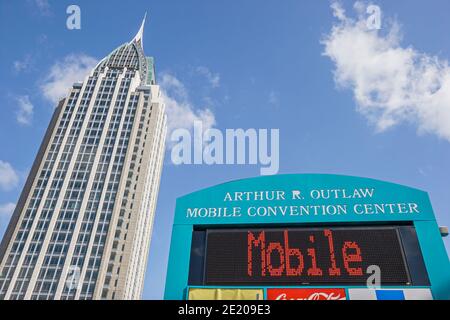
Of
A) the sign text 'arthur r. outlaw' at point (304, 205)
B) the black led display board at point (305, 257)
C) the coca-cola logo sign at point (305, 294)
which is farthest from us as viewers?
the sign text 'arthur r. outlaw' at point (304, 205)

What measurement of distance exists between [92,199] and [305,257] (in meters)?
66.6

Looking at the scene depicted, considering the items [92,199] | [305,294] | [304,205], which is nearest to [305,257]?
[305,294]

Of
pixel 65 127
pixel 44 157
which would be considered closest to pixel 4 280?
pixel 44 157

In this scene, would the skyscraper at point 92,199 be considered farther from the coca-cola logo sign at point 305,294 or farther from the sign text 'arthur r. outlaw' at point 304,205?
the coca-cola logo sign at point 305,294

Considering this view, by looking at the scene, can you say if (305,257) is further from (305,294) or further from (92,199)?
(92,199)

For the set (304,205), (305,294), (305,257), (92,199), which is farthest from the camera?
(92,199)

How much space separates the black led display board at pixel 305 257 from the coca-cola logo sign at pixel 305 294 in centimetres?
21

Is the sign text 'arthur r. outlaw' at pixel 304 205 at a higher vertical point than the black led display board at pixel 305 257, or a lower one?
higher

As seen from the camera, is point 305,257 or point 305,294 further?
point 305,257

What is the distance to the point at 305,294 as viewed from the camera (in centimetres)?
901

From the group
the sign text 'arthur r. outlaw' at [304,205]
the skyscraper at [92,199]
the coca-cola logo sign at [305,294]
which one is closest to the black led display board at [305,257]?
the coca-cola logo sign at [305,294]

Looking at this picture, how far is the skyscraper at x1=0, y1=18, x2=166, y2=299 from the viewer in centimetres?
6162

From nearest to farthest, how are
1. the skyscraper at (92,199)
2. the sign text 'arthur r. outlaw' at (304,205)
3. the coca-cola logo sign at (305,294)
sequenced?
1. the coca-cola logo sign at (305,294)
2. the sign text 'arthur r. outlaw' at (304,205)
3. the skyscraper at (92,199)

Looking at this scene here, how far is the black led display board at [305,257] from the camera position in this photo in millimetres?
9227
